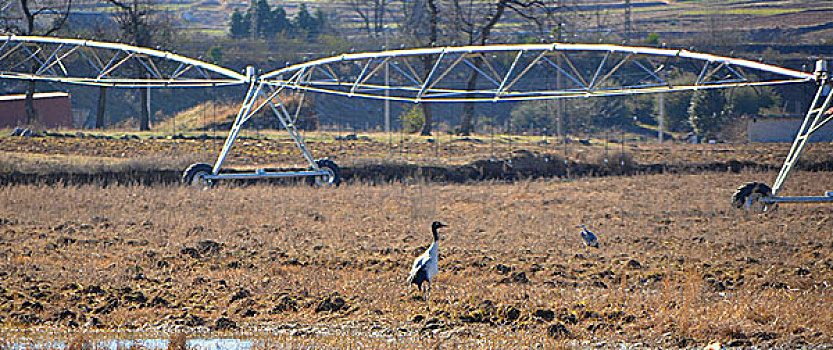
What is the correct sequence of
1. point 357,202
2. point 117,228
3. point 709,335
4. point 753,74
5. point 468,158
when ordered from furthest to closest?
point 753,74
point 468,158
point 357,202
point 117,228
point 709,335

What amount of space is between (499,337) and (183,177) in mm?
18199

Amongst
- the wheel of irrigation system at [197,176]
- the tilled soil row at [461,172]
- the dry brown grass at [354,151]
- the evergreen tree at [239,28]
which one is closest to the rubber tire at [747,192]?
the tilled soil row at [461,172]

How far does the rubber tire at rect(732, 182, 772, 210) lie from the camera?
2273 cm

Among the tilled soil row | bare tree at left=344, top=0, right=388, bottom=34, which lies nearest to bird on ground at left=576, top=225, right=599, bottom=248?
the tilled soil row

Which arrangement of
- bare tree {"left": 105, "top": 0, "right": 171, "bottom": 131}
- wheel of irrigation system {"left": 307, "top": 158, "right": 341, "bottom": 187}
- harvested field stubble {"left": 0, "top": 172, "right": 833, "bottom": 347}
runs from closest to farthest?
harvested field stubble {"left": 0, "top": 172, "right": 833, "bottom": 347} → wheel of irrigation system {"left": 307, "top": 158, "right": 341, "bottom": 187} → bare tree {"left": 105, "top": 0, "right": 171, "bottom": 131}

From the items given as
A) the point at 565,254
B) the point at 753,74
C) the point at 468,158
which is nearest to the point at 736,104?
the point at 753,74

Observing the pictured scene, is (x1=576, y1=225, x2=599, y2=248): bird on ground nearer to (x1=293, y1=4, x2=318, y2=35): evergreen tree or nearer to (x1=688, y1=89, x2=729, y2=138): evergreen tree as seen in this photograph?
(x1=688, y1=89, x2=729, y2=138): evergreen tree

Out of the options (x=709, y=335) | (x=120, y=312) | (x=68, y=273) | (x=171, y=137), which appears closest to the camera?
(x=709, y=335)

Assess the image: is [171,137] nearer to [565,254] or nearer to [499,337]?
[565,254]

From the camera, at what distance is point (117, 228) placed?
2033 centimetres

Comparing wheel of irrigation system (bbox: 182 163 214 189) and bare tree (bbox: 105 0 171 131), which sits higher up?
bare tree (bbox: 105 0 171 131)

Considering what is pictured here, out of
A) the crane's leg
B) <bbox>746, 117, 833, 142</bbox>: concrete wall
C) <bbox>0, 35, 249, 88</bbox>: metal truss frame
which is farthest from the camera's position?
<bbox>746, 117, 833, 142</bbox>: concrete wall

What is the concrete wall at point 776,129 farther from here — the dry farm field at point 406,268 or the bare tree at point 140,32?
the bare tree at point 140,32

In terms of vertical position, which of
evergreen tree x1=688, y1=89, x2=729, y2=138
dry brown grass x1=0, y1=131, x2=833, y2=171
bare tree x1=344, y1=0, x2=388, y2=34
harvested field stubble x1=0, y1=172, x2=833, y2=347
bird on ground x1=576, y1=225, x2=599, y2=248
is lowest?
harvested field stubble x1=0, y1=172, x2=833, y2=347
